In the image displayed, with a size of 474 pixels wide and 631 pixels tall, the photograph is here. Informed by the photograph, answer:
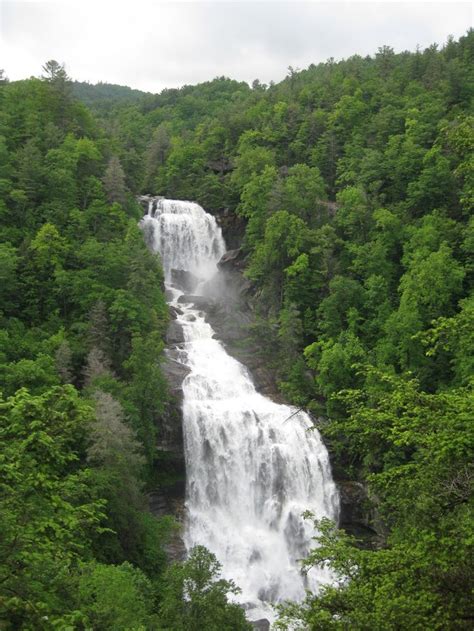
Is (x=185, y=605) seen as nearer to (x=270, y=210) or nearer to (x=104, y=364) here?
(x=104, y=364)

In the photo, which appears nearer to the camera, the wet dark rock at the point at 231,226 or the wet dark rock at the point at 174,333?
the wet dark rock at the point at 174,333

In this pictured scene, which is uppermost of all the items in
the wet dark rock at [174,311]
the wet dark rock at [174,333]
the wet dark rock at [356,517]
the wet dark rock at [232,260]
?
the wet dark rock at [232,260]

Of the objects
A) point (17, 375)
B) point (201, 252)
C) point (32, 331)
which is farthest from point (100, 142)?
point (17, 375)

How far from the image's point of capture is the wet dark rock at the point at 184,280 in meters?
48.6

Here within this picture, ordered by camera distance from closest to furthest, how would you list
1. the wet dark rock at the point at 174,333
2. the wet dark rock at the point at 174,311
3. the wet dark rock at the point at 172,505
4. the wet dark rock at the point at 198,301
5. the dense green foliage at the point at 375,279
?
1. the dense green foliage at the point at 375,279
2. the wet dark rock at the point at 172,505
3. the wet dark rock at the point at 174,333
4. the wet dark rock at the point at 174,311
5. the wet dark rock at the point at 198,301

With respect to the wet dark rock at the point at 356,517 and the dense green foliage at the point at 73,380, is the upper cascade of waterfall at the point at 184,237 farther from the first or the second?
the wet dark rock at the point at 356,517

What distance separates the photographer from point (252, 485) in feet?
97.6

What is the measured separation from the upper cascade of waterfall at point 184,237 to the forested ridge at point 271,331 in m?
3.67

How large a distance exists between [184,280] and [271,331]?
13.7m

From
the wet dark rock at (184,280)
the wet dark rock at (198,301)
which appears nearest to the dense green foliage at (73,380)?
the wet dark rock at (198,301)

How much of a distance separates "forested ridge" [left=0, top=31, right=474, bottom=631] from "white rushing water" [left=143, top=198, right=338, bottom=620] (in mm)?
1934

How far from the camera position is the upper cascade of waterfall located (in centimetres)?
4947

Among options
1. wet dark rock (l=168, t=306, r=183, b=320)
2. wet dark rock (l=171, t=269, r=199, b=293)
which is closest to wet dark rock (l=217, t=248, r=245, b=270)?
wet dark rock (l=171, t=269, r=199, b=293)

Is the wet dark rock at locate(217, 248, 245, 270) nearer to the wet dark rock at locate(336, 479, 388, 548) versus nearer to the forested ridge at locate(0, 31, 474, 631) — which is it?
the forested ridge at locate(0, 31, 474, 631)
